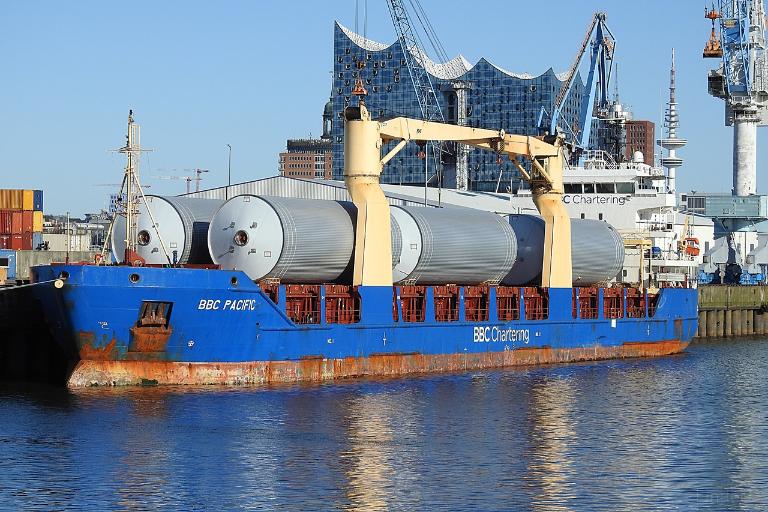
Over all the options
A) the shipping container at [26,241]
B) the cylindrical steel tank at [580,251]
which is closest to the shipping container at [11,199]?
the shipping container at [26,241]

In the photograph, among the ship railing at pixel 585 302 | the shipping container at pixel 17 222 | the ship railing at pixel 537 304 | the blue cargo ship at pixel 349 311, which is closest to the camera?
the blue cargo ship at pixel 349 311

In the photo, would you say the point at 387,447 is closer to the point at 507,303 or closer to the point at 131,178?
→ the point at 131,178

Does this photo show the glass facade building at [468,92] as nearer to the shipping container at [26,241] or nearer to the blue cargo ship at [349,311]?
the shipping container at [26,241]

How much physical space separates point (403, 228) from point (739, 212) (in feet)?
166

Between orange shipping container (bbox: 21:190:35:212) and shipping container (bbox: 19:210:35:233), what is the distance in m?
0.31

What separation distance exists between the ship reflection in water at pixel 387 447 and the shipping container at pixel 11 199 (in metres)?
27.6

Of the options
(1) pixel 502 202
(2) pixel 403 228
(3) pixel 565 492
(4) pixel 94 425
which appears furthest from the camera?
(1) pixel 502 202

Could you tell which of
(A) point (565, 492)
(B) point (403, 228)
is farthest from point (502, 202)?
(A) point (565, 492)

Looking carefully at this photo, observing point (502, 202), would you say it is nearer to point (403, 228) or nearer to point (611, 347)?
point (611, 347)

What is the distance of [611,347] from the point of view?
176 feet

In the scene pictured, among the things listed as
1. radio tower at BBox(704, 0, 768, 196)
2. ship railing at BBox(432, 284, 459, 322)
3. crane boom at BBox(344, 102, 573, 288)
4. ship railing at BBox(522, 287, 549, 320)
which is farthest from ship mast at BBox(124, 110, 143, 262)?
radio tower at BBox(704, 0, 768, 196)

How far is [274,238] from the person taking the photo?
38656 millimetres

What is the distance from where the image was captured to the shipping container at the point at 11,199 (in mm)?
65375

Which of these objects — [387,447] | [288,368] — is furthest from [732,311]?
[387,447]
